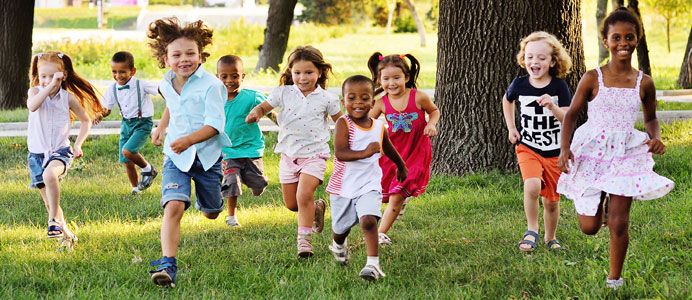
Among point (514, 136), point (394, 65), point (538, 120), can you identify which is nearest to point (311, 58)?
point (394, 65)

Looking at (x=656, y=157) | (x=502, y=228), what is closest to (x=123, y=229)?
(x=502, y=228)

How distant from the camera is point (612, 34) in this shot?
4.48 m

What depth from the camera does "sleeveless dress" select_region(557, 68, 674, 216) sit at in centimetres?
444

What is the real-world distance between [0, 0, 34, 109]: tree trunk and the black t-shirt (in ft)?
34.7

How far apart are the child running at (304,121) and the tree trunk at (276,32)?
15054mm

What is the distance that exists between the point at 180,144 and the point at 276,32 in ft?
54.6

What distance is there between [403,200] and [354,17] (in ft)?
230

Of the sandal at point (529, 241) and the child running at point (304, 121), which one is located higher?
the child running at point (304, 121)

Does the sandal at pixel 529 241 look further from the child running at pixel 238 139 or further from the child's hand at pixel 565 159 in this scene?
the child running at pixel 238 139

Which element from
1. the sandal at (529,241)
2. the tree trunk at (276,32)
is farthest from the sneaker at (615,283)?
the tree trunk at (276,32)

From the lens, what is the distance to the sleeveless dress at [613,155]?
444cm

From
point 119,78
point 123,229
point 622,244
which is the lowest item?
point 123,229

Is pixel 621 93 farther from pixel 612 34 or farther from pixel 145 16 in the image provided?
pixel 145 16

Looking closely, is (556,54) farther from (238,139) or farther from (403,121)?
(238,139)
